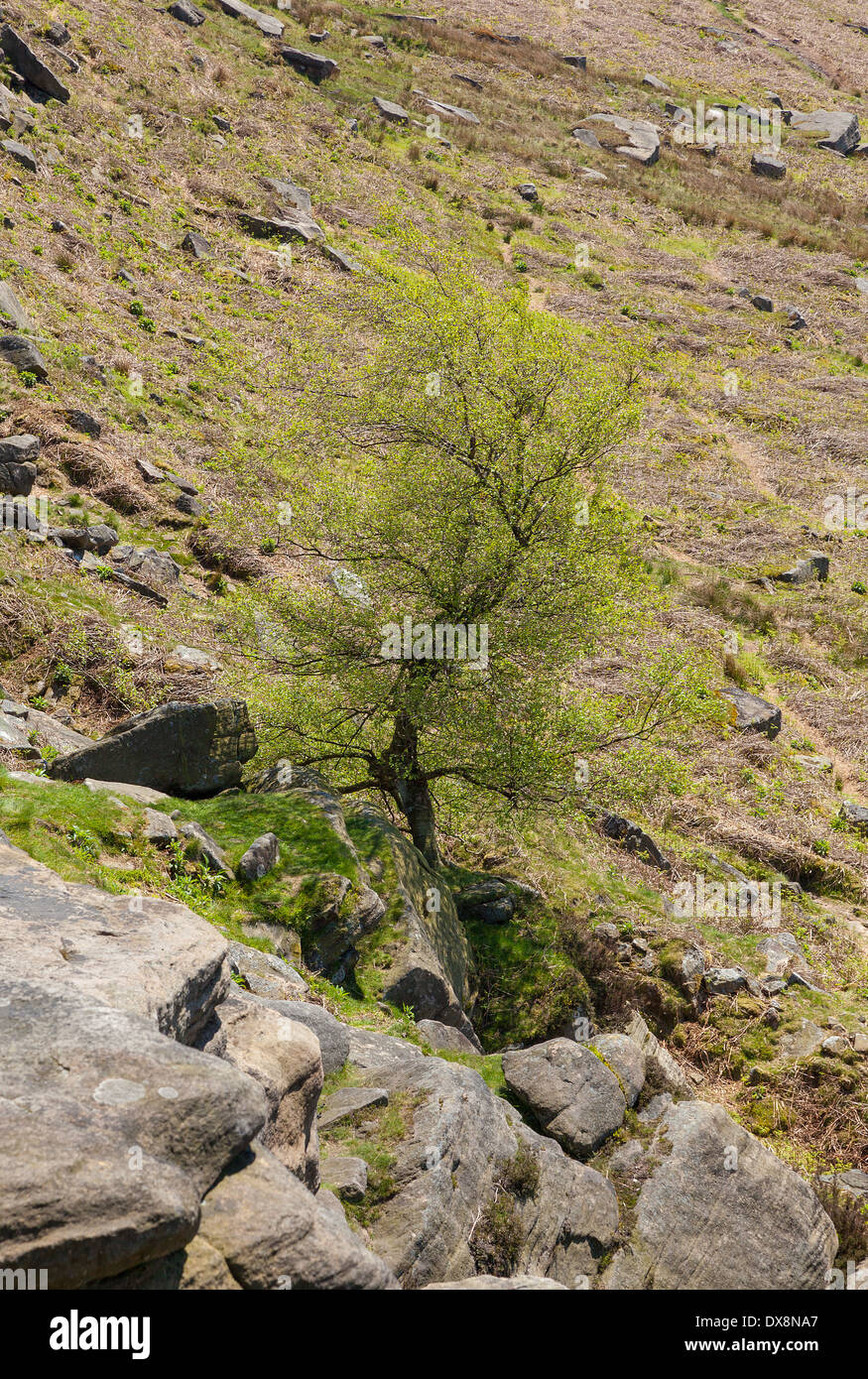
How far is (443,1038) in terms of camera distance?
12.0 meters

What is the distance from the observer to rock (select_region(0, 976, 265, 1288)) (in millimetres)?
4273

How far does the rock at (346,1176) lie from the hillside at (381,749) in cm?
4

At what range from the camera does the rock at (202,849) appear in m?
11.8

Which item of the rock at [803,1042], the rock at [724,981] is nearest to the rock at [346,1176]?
the rock at [803,1042]

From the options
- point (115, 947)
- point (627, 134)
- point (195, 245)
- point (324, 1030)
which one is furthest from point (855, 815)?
point (627, 134)

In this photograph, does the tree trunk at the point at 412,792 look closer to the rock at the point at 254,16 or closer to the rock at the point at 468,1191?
the rock at the point at 468,1191

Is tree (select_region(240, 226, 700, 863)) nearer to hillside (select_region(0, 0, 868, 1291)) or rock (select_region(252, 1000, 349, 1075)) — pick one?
hillside (select_region(0, 0, 868, 1291))

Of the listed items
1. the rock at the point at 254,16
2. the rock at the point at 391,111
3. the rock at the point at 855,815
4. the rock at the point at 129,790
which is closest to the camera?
the rock at the point at 129,790

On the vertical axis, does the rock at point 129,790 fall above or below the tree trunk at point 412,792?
above

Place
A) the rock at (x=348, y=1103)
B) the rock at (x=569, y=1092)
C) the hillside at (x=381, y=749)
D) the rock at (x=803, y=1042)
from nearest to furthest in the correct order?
1. the hillside at (x=381, y=749)
2. the rock at (x=348, y=1103)
3. the rock at (x=569, y=1092)
4. the rock at (x=803, y=1042)

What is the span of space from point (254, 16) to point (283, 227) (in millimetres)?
24928

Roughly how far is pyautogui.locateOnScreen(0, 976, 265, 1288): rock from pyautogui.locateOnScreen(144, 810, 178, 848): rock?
18.5 feet

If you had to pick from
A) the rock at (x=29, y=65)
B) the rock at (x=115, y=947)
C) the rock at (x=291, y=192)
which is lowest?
the rock at (x=115, y=947)

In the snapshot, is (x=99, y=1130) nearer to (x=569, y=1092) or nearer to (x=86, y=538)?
(x=569, y=1092)
